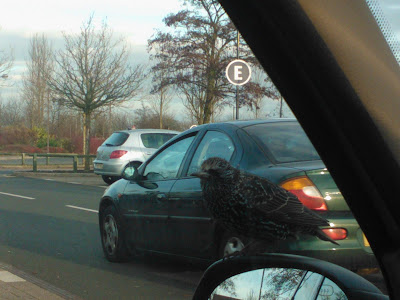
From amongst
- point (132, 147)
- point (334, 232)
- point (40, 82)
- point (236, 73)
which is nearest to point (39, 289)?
point (334, 232)

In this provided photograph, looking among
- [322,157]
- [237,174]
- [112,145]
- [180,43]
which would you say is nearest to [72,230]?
[180,43]

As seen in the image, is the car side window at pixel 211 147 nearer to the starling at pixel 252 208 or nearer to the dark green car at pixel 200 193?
the dark green car at pixel 200 193

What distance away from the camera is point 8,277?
573 centimetres

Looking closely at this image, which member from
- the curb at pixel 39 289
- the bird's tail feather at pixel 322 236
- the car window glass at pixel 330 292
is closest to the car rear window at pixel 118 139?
the curb at pixel 39 289

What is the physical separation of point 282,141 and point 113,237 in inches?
113

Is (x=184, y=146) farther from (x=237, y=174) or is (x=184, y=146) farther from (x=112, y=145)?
(x=112, y=145)

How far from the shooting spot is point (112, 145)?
19.2 meters

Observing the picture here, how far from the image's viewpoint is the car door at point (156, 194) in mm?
A: 5699

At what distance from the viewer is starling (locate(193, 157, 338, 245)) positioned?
110 inches

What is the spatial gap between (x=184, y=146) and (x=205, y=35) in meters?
2.76

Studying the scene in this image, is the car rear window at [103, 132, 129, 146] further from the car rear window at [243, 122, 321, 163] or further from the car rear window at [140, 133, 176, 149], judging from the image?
the car rear window at [243, 122, 321, 163]

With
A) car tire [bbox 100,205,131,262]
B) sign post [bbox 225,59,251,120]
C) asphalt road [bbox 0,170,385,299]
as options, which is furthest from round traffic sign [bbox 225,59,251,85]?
car tire [bbox 100,205,131,262]

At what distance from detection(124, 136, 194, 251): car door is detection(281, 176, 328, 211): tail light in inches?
64.0

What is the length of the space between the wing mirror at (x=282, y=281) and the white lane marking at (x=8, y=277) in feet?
14.0
